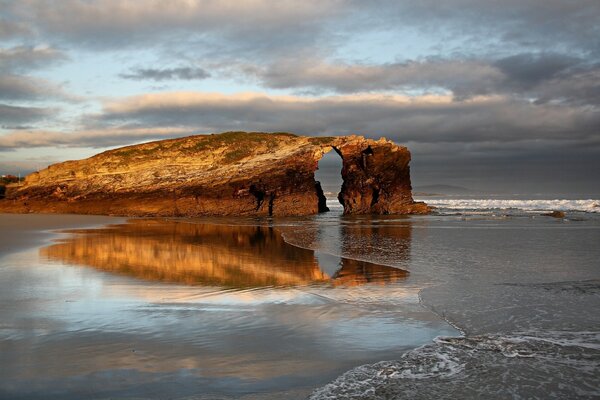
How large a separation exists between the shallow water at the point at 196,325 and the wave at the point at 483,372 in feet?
0.88

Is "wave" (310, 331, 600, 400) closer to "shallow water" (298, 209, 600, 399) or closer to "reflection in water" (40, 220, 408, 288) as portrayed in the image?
"shallow water" (298, 209, 600, 399)

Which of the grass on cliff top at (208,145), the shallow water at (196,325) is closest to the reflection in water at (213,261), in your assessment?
the shallow water at (196,325)

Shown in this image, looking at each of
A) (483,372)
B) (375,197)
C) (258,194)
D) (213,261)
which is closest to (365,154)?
(375,197)

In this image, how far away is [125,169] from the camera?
126ft

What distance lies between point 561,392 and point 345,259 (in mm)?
8220

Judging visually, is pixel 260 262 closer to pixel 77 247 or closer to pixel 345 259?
pixel 345 259

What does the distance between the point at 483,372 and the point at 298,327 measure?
7.25 ft

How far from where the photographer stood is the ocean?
13.4 ft

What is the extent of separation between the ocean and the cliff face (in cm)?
2319

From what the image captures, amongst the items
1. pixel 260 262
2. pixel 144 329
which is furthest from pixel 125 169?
pixel 144 329

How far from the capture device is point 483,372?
4.40m

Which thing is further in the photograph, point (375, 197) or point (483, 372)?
point (375, 197)

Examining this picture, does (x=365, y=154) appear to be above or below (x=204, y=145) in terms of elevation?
below

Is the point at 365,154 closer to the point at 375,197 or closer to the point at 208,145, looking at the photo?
the point at 375,197
